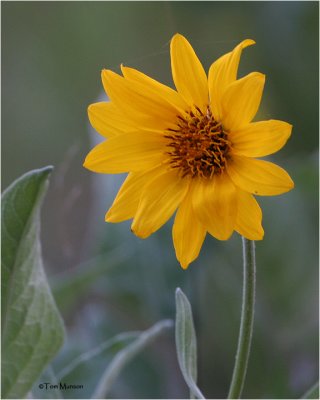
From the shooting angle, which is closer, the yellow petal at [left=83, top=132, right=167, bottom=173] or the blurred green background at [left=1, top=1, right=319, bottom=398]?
the yellow petal at [left=83, top=132, right=167, bottom=173]

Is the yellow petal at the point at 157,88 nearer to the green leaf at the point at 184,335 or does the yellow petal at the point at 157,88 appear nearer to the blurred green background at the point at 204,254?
the green leaf at the point at 184,335

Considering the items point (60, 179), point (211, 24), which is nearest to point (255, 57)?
point (211, 24)

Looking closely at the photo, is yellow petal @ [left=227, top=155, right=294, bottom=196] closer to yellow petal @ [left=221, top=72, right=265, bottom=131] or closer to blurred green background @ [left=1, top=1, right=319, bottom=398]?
yellow petal @ [left=221, top=72, right=265, bottom=131]

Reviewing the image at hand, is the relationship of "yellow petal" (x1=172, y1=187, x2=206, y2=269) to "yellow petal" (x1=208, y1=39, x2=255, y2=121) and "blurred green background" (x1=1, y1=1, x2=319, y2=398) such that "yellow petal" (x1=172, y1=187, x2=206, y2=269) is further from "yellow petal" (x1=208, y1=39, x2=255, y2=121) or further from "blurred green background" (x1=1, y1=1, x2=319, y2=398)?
"blurred green background" (x1=1, y1=1, x2=319, y2=398)

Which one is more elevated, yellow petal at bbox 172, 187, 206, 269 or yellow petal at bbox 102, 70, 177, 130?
yellow petal at bbox 102, 70, 177, 130

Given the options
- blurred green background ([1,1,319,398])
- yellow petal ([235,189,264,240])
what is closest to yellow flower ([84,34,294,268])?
yellow petal ([235,189,264,240])

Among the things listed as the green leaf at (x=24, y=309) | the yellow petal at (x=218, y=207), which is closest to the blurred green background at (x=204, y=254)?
the green leaf at (x=24, y=309)

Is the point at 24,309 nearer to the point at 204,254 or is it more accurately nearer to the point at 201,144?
the point at 201,144
